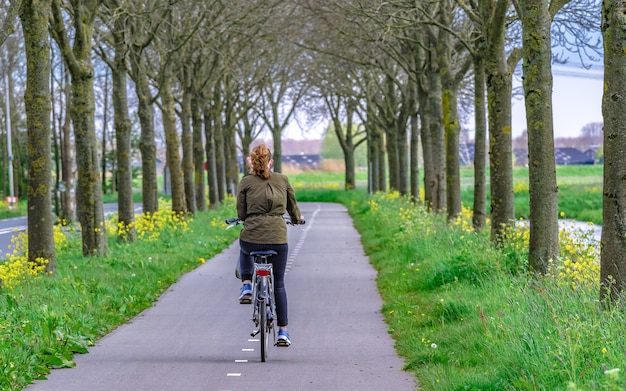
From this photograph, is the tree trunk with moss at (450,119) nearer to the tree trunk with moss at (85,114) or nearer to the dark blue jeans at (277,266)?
the tree trunk with moss at (85,114)

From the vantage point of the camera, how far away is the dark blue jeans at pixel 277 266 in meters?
9.62

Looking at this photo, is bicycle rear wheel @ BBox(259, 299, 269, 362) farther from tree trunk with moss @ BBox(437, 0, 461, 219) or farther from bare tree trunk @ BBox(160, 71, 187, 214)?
bare tree trunk @ BBox(160, 71, 187, 214)

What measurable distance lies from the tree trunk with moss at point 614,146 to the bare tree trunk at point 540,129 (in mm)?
3135

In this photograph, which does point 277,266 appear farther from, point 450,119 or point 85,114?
point 450,119

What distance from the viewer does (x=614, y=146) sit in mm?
8281

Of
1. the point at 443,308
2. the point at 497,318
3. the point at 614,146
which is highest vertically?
the point at 614,146

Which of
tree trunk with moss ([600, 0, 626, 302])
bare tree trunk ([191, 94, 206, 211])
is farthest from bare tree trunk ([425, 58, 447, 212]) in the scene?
tree trunk with moss ([600, 0, 626, 302])

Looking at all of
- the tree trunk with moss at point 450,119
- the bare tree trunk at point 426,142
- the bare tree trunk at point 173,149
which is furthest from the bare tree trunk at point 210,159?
the tree trunk with moss at point 450,119

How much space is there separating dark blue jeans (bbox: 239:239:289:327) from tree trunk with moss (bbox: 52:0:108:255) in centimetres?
827

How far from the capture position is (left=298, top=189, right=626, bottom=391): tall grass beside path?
652cm

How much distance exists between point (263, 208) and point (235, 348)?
58.8 inches

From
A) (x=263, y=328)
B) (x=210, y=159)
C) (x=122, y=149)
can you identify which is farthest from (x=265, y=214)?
(x=210, y=159)

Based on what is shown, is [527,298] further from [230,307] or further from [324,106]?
[324,106]

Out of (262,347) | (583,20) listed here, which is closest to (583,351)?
(262,347)
